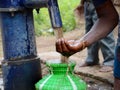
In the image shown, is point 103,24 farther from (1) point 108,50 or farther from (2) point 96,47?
(2) point 96,47

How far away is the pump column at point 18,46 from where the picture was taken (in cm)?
259

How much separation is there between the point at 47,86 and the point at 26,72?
28cm

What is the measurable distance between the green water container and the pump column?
0.77 feet

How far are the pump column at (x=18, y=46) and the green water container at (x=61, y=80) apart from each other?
9.2 inches

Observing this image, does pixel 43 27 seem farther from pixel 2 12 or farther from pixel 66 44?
pixel 66 44

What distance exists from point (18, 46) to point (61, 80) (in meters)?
0.41

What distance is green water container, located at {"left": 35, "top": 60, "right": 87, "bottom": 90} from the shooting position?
2385mm

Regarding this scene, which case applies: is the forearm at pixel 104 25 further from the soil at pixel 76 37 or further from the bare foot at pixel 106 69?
the bare foot at pixel 106 69

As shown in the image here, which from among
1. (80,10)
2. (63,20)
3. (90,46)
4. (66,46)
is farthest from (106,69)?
(63,20)

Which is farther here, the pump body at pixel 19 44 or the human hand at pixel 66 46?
the pump body at pixel 19 44

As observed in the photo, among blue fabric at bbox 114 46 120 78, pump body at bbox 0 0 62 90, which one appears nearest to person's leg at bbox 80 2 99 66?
pump body at bbox 0 0 62 90

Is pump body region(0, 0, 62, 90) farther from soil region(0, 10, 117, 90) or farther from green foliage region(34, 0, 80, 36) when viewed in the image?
green foliage region(34, 0, 80, 36)

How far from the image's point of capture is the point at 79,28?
32.9 ft

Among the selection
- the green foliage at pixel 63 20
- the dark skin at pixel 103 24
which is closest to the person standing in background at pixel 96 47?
the dark skin at pixel 103 24
